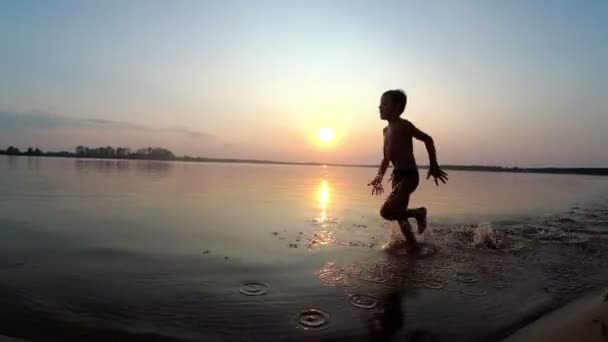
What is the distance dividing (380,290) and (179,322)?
2108 millimetres

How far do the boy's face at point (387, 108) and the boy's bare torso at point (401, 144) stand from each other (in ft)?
→ 0.53

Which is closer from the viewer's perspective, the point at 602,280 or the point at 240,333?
the point at 240,333

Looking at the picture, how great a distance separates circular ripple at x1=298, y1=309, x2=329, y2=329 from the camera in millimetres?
3229

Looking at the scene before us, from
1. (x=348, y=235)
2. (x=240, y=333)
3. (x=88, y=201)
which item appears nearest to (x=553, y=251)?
(x=348, y=235)

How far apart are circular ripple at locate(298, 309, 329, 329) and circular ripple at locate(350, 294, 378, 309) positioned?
16.1 inches

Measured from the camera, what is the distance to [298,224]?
9219mm

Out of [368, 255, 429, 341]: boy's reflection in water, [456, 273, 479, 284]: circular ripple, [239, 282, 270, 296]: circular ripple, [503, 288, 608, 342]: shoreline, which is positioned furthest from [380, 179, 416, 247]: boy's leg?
[503, 288, 608, 342]: shoreline

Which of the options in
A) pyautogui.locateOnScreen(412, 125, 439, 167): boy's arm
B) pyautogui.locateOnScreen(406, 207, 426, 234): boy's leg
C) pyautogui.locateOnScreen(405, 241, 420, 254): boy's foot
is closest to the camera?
pyautogui.locateOnScreen(405, 241, 420, 254): boy's foot

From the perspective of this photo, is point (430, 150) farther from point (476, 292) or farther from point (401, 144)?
point (476, 292)

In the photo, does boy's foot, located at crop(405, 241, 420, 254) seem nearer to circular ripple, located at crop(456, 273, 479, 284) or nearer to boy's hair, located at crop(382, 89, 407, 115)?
circular ripple, located at crop(456, 273, 479, 284)

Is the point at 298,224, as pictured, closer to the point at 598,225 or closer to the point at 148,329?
the point at 148,329

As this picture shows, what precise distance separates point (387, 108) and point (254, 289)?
3.98 m

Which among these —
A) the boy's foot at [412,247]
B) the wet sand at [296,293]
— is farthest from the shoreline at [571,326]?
the boy's foot at [412,247]

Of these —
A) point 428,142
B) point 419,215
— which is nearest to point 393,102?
point 428,142
